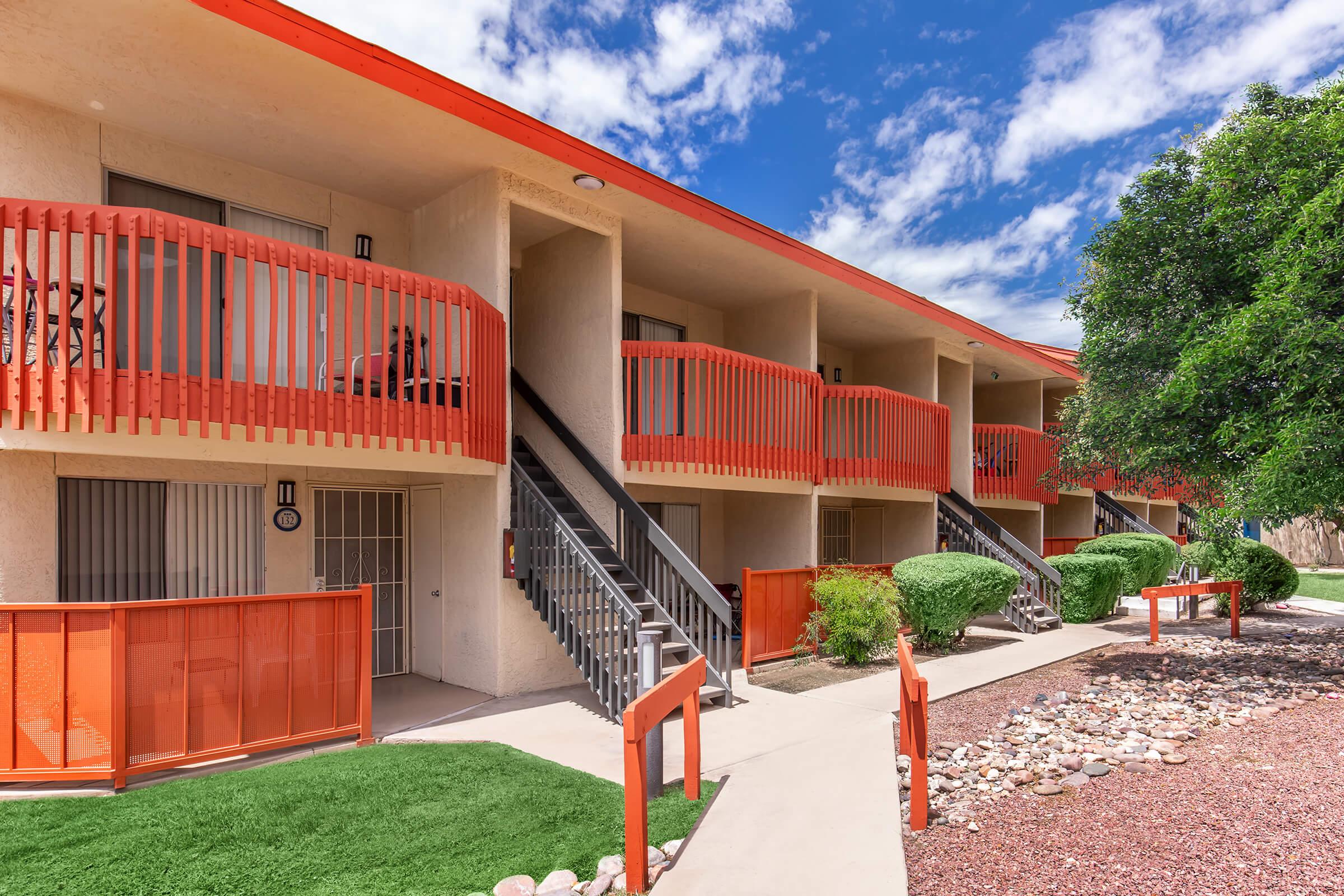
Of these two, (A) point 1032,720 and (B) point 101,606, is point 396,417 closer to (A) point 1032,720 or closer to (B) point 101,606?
(B) point 101,606

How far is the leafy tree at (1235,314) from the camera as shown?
8195 mm

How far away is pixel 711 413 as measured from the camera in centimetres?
1065

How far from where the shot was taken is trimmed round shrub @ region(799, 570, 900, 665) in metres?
10.5

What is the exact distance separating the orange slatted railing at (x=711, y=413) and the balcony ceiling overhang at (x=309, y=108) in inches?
70.0

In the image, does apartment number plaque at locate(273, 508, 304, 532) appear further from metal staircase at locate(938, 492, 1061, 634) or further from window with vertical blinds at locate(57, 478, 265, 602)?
metal staircase at locate(938, 492, 1061, 634)

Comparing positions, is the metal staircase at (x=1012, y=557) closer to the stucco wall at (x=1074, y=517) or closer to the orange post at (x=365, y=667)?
the stucco wall at (x=1074, y=517)

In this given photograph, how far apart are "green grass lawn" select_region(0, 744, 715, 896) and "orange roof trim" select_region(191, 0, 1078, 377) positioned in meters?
5.77

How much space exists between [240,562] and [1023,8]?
1872 cm

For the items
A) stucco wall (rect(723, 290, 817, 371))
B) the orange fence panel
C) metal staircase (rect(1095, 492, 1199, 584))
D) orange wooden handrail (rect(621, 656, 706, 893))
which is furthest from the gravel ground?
metal staircase (rect(1095, 492, 1199, 584))

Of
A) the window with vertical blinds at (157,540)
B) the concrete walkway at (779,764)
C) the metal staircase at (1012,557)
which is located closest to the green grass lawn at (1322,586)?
the metal staircase at (1012,557)

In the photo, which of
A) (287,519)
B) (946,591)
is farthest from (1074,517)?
(287,519)

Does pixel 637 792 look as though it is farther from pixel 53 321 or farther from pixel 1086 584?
pixel 1086 584

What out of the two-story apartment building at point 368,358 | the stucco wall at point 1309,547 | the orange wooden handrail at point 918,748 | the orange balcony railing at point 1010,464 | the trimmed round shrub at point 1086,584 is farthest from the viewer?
the stucco wall at point 1309,547

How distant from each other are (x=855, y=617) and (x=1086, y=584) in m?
7.17
